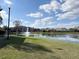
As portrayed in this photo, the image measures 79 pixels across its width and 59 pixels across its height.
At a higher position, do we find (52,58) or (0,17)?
(0,17)

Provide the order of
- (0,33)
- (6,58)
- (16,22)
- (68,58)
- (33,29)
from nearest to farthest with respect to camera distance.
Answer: (6,58)
(68,58)
(0,33)
(16,22)
(33,29)

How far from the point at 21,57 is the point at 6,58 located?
96cm

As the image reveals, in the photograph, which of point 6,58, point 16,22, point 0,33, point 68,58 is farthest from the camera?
point 16,22

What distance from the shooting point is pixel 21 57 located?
32.5 ft

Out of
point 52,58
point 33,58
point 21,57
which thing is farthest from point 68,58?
point 21,57

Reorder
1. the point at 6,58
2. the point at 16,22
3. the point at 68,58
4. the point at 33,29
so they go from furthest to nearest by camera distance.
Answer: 1. the point at 33,29
2. the point at 16,22
3. the point at 68,58
4. the point at 6,58

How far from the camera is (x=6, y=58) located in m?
9.46

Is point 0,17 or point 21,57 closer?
point 21,57

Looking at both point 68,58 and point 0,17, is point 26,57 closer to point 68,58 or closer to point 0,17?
point 68,58

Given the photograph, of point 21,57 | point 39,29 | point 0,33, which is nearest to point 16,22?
point 0,33

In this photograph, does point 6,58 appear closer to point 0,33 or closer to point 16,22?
point 0,33

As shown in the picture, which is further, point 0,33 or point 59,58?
point 0,33

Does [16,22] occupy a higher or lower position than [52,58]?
higher

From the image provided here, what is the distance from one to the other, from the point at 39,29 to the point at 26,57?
512 feet
